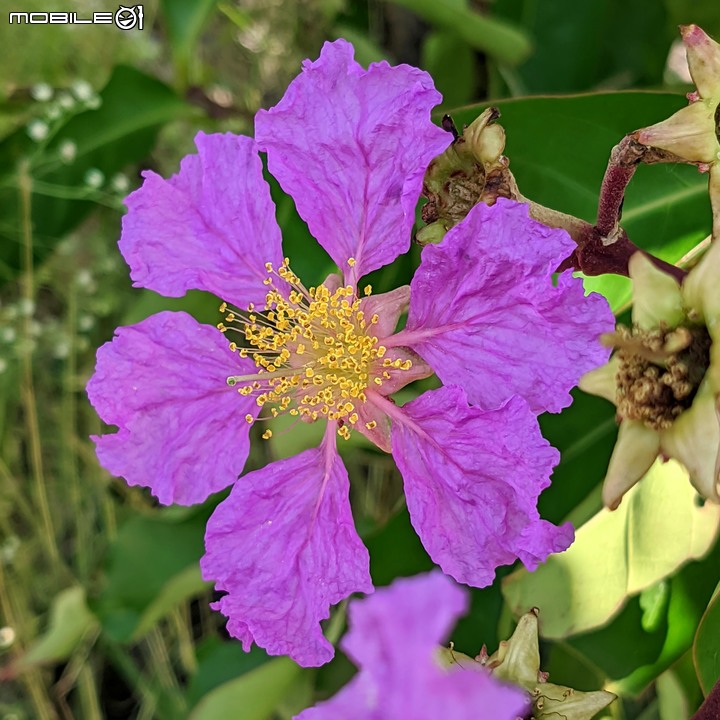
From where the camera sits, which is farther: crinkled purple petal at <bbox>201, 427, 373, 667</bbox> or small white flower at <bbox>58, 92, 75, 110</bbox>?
small white flower at <bbox>58, 92, 75, 110</bbox>

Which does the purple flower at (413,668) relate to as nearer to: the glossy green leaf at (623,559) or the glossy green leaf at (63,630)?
the glossy green leaf at (623,559)

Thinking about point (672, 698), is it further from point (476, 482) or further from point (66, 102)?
point (66, 102)

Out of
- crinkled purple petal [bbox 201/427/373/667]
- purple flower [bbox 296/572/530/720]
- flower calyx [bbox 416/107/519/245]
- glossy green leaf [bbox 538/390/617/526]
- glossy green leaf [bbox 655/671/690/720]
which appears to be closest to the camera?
purple flower [bbox 296/572/530/720]

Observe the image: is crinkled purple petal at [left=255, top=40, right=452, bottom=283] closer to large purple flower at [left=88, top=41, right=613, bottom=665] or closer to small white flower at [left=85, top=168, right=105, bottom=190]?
large purple flower at [left=88, top=41, right=613, bottom=665]

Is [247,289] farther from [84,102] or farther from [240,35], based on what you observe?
[240,35]

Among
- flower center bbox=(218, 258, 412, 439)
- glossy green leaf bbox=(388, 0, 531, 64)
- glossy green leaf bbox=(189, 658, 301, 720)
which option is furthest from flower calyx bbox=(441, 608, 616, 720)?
glossy green leaf bbox=(388, 0, 531, 64)

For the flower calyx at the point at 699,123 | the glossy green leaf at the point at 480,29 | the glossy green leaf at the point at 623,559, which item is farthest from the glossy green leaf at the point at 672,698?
the glossy green leaf at the point at 480,29
